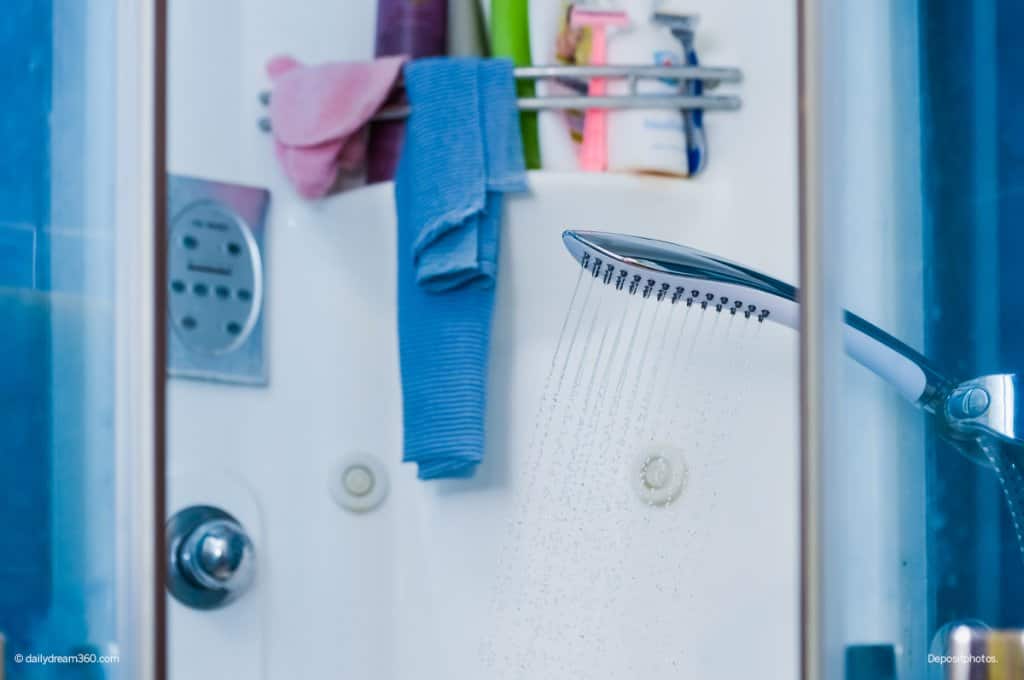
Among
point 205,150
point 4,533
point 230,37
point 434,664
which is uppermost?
point 230,37

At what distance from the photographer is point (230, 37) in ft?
5.76

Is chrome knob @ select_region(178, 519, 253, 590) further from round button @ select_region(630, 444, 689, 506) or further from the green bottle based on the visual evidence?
the green bottle

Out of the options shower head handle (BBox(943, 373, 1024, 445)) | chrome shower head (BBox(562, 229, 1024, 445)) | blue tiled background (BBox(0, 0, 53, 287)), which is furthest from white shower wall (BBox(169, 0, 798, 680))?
shower head handle (BBox(943, 373, 1024, 445))

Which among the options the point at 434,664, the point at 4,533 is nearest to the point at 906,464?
the point at 4,533

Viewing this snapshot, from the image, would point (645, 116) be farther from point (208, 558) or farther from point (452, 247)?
point (208, 558)

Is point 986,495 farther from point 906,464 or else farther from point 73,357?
point 73,357

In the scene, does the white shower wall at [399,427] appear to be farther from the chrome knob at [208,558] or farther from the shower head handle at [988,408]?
the shower head handle at [988,408]

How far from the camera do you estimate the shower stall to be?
3.17 ft

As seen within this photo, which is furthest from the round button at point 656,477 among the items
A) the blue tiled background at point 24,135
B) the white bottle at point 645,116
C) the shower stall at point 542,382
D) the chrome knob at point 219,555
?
the blue tiled background at point 24,135

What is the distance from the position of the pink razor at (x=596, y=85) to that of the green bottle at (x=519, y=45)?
0.06 metres

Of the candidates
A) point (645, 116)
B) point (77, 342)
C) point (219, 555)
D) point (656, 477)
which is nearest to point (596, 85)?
point (645, 116)

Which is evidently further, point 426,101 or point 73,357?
point 426,101

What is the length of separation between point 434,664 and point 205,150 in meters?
0.64

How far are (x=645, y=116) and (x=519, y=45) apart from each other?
188 millimetres
